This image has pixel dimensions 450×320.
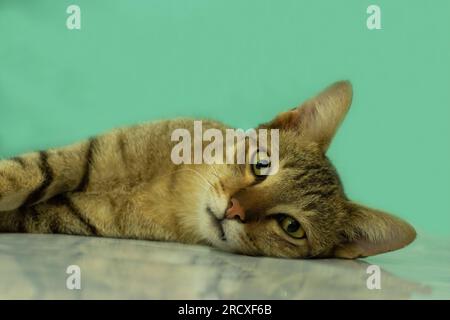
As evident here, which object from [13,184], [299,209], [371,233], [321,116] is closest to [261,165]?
[299,209]

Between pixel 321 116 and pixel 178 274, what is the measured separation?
1.06 metres

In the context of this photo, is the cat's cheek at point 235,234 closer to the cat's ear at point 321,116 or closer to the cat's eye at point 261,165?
the cat's eye at point 261,165

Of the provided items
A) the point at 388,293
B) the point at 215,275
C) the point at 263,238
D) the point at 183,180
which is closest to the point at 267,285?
the point at 215,275

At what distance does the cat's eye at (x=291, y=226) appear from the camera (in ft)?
6.82

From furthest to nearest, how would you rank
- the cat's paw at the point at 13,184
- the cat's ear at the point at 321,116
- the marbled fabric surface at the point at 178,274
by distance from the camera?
the cat's ear at the point at 321,116
the cat's paw at the point at 13,184
the marbled fabric surface at the point at 178,274

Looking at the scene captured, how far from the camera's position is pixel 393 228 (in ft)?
6.97

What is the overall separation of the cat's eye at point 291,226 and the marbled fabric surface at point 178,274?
0.11 metres

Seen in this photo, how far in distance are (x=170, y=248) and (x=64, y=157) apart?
60 cm

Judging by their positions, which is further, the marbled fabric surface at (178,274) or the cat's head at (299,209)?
the cat's head at (299,209)

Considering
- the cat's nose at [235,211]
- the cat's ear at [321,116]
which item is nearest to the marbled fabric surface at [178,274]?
the cat's nose at [235,211]

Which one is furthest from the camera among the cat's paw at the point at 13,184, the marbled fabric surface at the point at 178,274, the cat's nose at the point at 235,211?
the cat's paw at the point at 13,184

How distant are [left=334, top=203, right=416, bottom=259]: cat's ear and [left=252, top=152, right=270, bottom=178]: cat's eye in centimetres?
38
